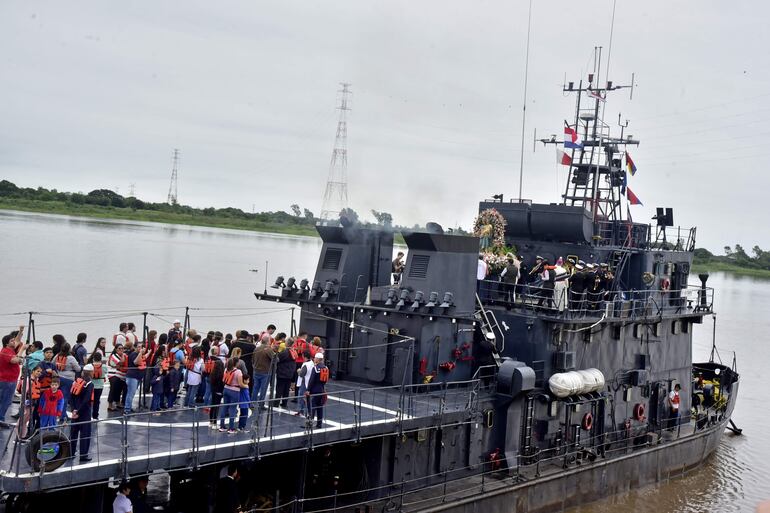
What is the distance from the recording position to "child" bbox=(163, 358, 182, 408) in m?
15.6

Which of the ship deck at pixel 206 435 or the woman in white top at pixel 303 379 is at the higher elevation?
the woman in white top at pixel 303 379

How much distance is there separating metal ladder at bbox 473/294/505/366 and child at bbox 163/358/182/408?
21.0 feet

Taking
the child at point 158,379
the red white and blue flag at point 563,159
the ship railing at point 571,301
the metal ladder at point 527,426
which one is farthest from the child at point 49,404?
the red white and blue flag at point 563,159

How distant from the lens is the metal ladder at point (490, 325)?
61.8ft

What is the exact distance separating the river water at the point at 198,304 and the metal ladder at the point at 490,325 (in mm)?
4398

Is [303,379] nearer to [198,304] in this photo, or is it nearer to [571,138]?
[571,138]

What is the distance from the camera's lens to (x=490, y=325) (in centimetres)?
1906

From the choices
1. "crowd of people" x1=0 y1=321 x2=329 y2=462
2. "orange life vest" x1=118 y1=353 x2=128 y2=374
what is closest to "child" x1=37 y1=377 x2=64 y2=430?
"crowd of people" x1=0 y1=321 x2=329 y2=462

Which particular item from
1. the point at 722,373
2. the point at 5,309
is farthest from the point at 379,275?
the point at 5,309

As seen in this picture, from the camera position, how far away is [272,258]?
82.2m

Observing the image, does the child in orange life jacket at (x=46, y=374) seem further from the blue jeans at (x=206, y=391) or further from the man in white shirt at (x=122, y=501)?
the blue jeans at (x=206, y=391)

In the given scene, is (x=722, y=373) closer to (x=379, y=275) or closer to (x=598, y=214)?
(x=598, y=214)

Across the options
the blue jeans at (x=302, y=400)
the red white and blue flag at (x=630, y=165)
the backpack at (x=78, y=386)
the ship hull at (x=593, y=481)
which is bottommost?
the ship hull at (x=593, y=481)

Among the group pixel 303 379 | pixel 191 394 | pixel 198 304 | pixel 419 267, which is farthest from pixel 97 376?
pixel 198 304
